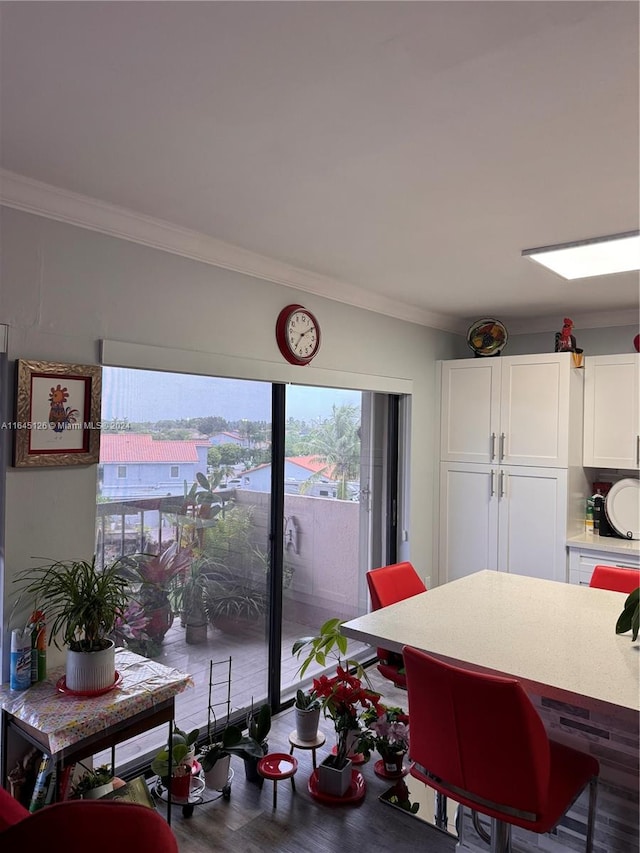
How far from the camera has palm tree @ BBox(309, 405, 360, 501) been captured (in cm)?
376

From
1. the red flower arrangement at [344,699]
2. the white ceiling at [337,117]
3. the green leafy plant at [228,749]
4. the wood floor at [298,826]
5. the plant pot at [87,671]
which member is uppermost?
the white ceiling at [337,117]

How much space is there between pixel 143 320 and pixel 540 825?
227 cm

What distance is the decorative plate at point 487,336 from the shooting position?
4422mm

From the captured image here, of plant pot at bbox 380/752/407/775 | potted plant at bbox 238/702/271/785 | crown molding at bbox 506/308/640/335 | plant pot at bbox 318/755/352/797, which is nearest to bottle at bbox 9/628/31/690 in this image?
potted plant at bbox 238/702/271/785

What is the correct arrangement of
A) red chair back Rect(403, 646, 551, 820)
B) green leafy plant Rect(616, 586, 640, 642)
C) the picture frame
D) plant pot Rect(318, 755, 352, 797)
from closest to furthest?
red chair back Rect(403, 646, 551, 820)
green leafy plant Rect(616, 586, 640, 642)
the picture frame
plant pot Rect(318, 755, 352, 797)

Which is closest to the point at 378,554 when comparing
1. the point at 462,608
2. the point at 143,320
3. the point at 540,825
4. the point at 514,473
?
the point at 514,473

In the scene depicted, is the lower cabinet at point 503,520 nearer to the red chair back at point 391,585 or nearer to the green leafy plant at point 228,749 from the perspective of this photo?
the red chair back at point 391,585

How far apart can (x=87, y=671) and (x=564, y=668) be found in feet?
5.16

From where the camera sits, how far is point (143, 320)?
2.57 m

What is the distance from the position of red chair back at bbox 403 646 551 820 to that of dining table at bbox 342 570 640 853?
0.57 ft

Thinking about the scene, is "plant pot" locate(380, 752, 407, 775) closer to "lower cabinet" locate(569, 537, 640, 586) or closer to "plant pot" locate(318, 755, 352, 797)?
"plant pot" locate(318, 755, 352, 797)

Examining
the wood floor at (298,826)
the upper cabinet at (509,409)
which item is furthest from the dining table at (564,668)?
the upper cabinet at (509,409)

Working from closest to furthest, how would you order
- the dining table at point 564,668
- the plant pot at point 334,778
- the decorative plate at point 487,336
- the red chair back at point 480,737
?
the red chair back at point 480,737 → the dining table at point 564,668 → the plant pot at point 334,778 → the decorative plate at point 487,336

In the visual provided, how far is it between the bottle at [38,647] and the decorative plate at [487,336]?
3484 millimetres
